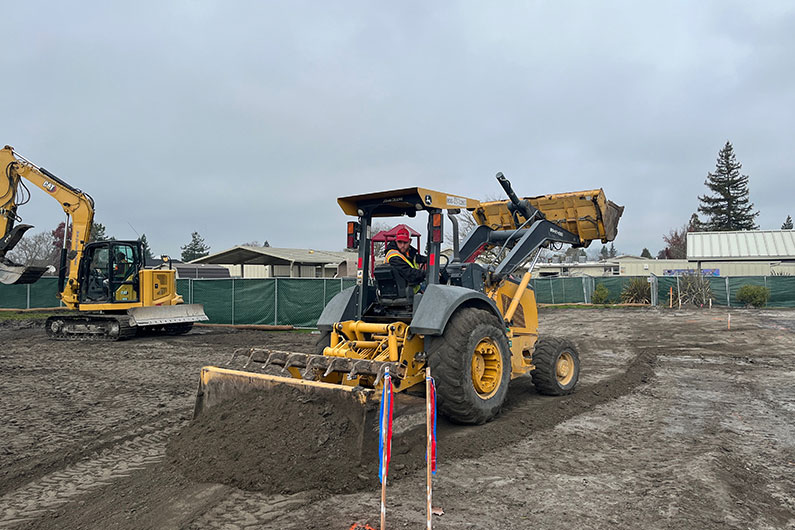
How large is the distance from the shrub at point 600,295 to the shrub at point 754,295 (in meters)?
6.13

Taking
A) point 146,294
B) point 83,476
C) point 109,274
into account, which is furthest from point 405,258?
point 109,274

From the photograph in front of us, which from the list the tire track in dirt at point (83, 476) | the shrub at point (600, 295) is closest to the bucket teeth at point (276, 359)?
the tire track in dirt at point (83, 476)

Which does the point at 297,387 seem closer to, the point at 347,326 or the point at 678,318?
the point at 347,326

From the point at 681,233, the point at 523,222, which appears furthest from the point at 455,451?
the point at 681,233

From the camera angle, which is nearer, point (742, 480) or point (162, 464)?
point (742, 480)

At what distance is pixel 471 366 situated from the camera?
18.6 feet

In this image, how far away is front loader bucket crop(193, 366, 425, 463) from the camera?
4371 mm

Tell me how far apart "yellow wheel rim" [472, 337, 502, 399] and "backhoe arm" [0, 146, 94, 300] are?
45.4 ft

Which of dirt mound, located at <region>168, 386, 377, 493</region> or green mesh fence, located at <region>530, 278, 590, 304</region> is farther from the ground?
green mesh fence, located at <region>530, 278, 590, 304</region>

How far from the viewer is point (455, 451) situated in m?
5.08

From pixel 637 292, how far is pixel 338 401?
91.9ft

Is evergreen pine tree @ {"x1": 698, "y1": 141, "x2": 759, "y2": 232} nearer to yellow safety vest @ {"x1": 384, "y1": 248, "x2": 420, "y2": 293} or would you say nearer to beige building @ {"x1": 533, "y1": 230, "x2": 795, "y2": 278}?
beige building @ {"x1": 533, "y1": 230, "x2": 795, "y2": 278}

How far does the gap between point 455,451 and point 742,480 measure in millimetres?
2336

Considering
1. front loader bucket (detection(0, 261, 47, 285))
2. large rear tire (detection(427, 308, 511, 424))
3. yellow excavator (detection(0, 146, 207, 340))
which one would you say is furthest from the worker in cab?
front loader bucket (detection(0, 261, 47, 285))
